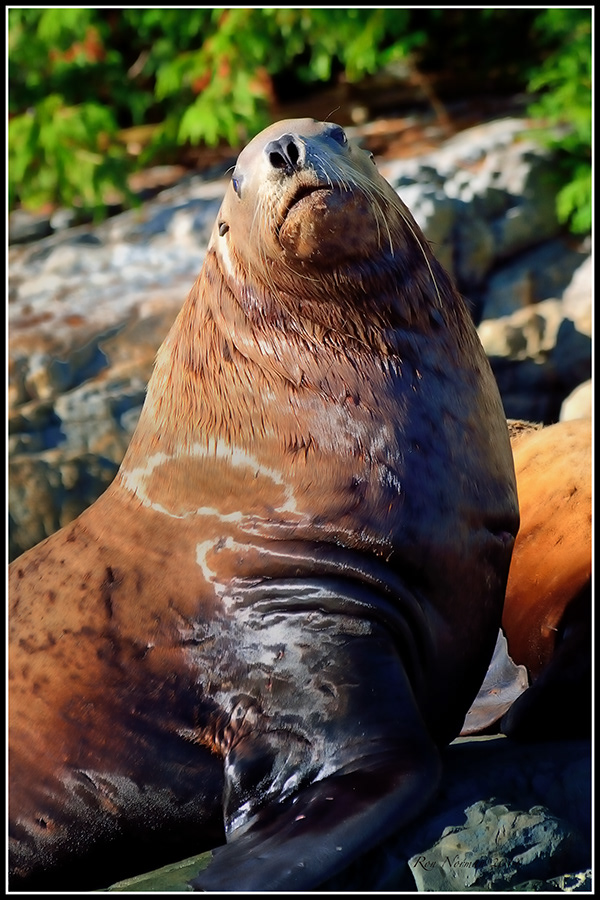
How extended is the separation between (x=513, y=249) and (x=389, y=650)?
27.9ft

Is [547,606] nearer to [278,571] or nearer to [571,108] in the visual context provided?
[278,571]

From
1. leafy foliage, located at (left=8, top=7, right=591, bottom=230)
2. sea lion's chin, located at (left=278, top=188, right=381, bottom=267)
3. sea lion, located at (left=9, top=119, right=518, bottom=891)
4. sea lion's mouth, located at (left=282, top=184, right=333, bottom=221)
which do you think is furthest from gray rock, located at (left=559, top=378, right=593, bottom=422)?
sea lion's mouth, located at (left=282, top=184, right=333, bottom=221)

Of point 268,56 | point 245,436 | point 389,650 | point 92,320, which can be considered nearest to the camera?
point 389,650

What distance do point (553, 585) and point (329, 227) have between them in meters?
1.69

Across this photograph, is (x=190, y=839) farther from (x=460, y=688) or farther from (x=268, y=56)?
(x=268, y=56)

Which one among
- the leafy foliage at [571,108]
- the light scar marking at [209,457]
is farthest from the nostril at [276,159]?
the leafy foliage at [571,108]

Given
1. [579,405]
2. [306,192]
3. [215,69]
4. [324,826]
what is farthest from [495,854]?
[215,69]

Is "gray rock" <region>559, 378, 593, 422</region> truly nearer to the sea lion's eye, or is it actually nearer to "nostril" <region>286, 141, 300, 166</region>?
the sea lion's eye

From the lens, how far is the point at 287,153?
3412 mm

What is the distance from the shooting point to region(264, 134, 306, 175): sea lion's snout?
11.1ft

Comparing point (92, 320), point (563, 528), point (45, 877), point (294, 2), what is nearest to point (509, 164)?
point (294, 2)

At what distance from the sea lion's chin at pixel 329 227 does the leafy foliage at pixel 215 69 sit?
7.76 metres

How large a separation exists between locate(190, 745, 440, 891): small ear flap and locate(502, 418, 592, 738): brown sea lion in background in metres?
0.59

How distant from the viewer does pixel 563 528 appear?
454 cm
